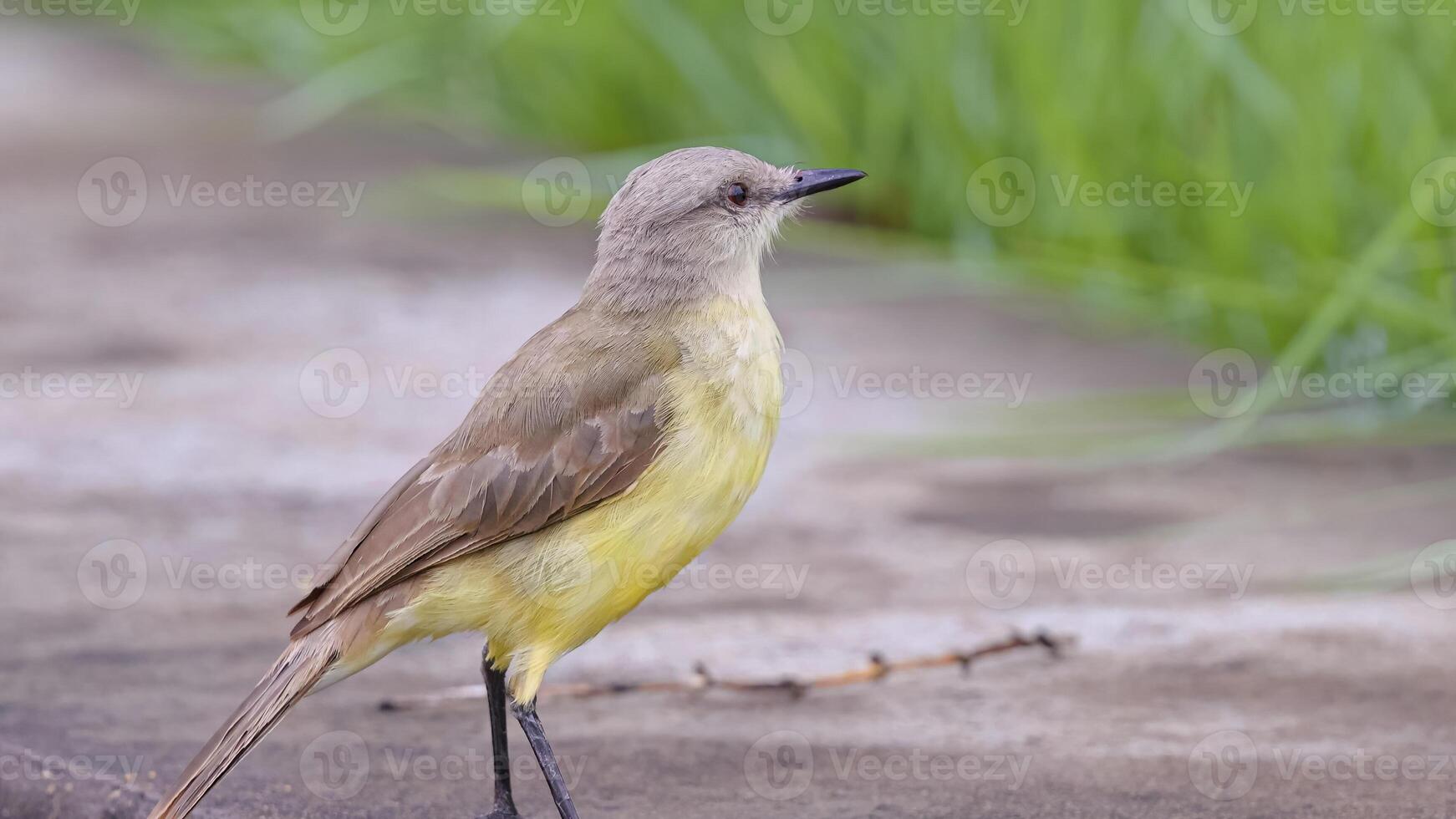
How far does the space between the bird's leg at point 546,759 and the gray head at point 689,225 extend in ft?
2.77

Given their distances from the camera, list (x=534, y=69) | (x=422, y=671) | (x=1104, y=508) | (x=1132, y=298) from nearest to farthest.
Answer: (x=422, y=671), (x=1104, y=508), (x=1132, y=298), (x=534, y=69)

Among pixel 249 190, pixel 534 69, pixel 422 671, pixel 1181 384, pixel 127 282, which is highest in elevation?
pixel 534 69

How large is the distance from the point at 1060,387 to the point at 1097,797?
99.2 inches

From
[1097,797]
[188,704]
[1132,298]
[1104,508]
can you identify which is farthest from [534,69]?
[1097,797]

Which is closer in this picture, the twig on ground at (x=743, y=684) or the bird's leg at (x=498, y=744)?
the bird's leg at (x=498, y=744)

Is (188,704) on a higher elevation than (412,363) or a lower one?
lower

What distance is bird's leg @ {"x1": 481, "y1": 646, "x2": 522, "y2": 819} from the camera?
10.3 ft

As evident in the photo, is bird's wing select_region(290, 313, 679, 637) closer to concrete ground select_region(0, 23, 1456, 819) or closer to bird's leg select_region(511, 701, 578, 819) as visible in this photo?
bird's leg select_region(511, 701, 578, 819)

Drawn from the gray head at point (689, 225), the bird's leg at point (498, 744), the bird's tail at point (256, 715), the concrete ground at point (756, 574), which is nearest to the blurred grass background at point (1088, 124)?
the concrete ground at point (756, 574)

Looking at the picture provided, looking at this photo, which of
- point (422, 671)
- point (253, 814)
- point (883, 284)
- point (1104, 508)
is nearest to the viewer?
point (253, 814)

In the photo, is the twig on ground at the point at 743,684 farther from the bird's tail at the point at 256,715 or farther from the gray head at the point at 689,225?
the gray head at the point at 689,225

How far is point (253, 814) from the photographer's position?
3100mm

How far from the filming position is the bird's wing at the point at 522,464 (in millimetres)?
3166

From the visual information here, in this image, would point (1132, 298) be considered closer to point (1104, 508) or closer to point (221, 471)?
point (1104, 508)
